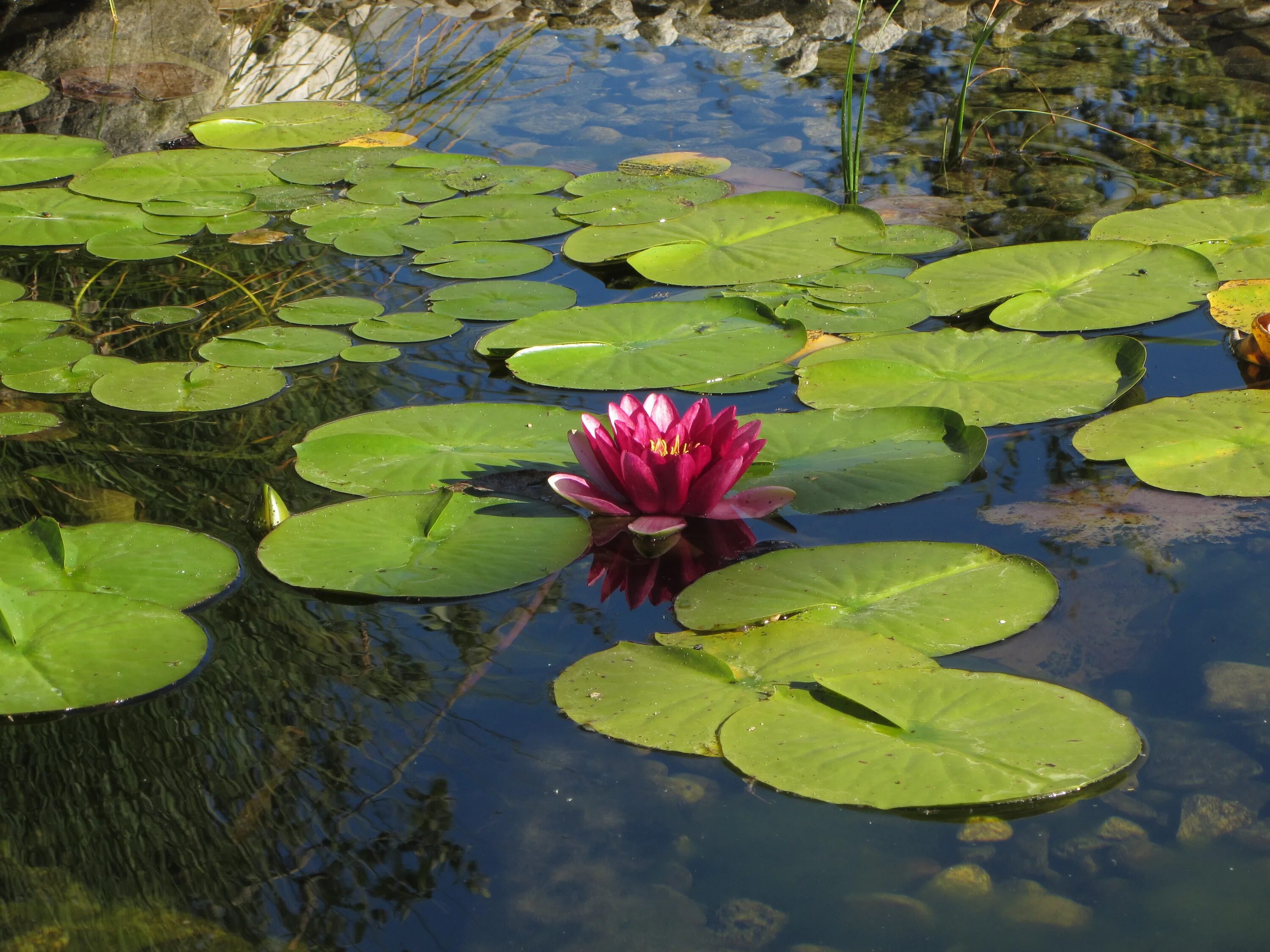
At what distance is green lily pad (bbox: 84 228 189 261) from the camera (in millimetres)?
3150

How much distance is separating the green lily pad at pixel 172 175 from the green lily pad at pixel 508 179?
606 millimetres

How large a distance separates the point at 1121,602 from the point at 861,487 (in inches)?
18.1

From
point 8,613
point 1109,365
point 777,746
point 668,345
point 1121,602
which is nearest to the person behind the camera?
point 777,746

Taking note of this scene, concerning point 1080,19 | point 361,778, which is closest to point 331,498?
point 361,778

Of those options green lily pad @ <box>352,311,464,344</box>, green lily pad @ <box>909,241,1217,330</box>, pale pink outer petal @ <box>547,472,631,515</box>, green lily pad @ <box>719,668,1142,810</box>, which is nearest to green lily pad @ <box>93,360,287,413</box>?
green lily pad @ <box>352,311,464,344</box>

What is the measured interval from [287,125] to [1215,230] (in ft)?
10.1

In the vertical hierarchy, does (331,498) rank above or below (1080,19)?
below

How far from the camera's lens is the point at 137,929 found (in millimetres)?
1228

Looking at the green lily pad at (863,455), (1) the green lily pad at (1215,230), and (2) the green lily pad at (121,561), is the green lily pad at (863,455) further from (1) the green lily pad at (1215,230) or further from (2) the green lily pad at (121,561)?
(1) the green lily pad at (1215,230)

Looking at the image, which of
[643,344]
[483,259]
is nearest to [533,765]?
[643,344]

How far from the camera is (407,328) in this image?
2736mm

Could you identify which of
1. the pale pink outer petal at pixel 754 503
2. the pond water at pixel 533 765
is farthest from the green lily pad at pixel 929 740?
the pale pink outer petal at pixel 754 503

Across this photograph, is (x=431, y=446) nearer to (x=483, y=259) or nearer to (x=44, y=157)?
(x=483, y=259)

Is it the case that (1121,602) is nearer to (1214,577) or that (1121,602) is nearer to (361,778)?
(1214,577)
